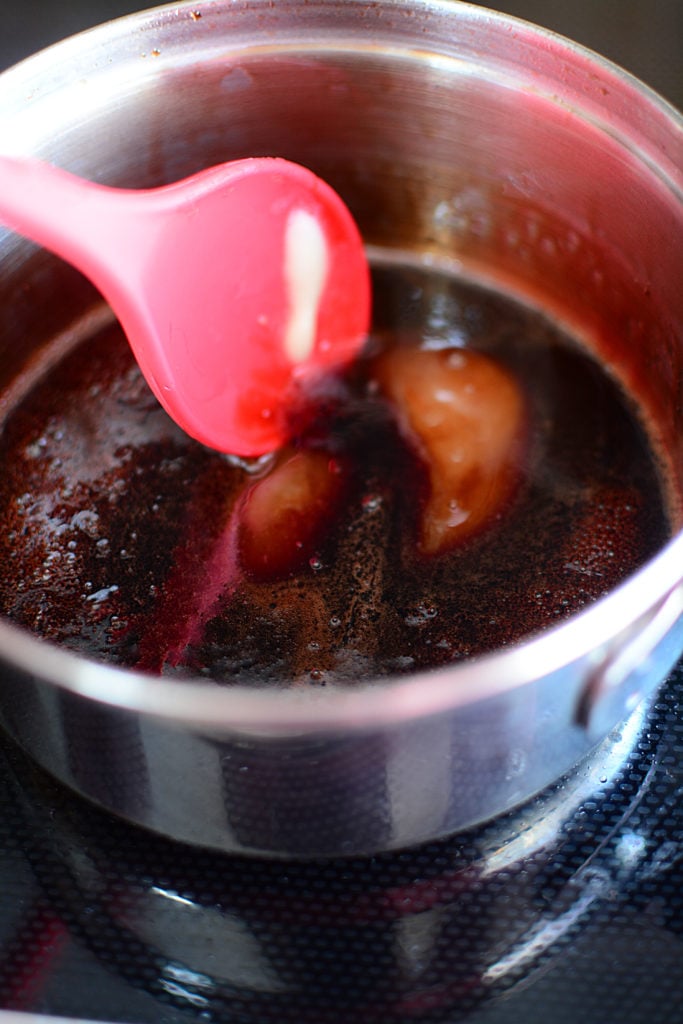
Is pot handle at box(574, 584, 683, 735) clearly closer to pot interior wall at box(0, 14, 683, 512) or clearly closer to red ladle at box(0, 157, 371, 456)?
pot interior wall at box(0, 14, 683, 512)

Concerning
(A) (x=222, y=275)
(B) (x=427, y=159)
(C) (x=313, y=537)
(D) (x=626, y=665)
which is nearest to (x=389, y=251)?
(B) (x=427, y=159)

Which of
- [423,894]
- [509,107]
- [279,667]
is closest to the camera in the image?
[423,894]

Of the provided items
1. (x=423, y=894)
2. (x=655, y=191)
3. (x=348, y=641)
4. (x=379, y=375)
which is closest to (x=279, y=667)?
(x=348, y=641)

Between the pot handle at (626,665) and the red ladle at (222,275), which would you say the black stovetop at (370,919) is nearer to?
the pot handle at (626,665)

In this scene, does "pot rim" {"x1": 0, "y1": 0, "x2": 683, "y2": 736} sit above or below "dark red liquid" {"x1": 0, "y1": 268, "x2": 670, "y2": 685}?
above

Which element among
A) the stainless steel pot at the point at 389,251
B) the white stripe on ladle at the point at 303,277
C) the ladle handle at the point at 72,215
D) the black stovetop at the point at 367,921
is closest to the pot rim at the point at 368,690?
the stainless steel pot at the point at 389,251

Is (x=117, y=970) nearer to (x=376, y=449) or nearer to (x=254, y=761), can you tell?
(x=254, y=761)

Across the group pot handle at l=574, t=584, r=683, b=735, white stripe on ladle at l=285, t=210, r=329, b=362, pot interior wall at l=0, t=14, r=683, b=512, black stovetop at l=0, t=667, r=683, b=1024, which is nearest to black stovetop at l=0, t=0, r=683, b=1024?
black stovetop at l=0, t=667, r=683, b=1024
